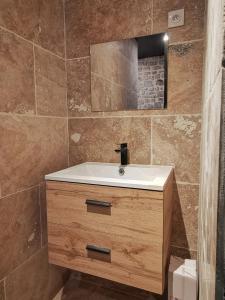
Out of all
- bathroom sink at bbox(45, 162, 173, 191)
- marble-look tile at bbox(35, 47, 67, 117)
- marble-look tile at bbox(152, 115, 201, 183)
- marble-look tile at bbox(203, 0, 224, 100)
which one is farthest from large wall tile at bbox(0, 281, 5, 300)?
marble-look tile at bbox(203, 0, 224, 100)

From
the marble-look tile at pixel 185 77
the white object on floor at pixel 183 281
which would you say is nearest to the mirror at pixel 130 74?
the marble-look tile at pixel 185 77

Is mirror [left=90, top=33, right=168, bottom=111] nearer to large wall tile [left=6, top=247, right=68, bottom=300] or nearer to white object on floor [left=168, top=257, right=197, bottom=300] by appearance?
white object on floor [left=168, top=257, right=197, bottom=300]

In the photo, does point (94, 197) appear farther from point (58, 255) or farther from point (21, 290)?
point (21, 290)

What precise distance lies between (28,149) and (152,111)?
790 millimetres

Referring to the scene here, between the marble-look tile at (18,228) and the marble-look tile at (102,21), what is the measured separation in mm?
1057

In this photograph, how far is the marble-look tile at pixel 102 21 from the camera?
1345mm

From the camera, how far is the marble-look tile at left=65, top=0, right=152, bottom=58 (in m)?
1.34

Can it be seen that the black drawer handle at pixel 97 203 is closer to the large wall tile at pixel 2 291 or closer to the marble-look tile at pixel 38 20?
the large wall tile at pixel 2 291

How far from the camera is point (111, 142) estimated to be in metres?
1.51

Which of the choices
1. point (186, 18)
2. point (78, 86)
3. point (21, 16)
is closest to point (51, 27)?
point (21, 16)

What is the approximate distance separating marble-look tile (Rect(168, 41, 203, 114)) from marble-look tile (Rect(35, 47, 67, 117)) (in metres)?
0.75

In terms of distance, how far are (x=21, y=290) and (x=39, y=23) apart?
5.13 feet

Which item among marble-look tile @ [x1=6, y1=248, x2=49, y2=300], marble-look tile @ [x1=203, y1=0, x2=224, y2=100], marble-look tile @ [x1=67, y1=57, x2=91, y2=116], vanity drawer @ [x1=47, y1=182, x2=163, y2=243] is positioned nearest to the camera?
marble-look tile @ [x1=203, y1=0, x2=224, y2=100]

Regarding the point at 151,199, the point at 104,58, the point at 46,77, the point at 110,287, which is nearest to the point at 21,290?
the point at 110,287
